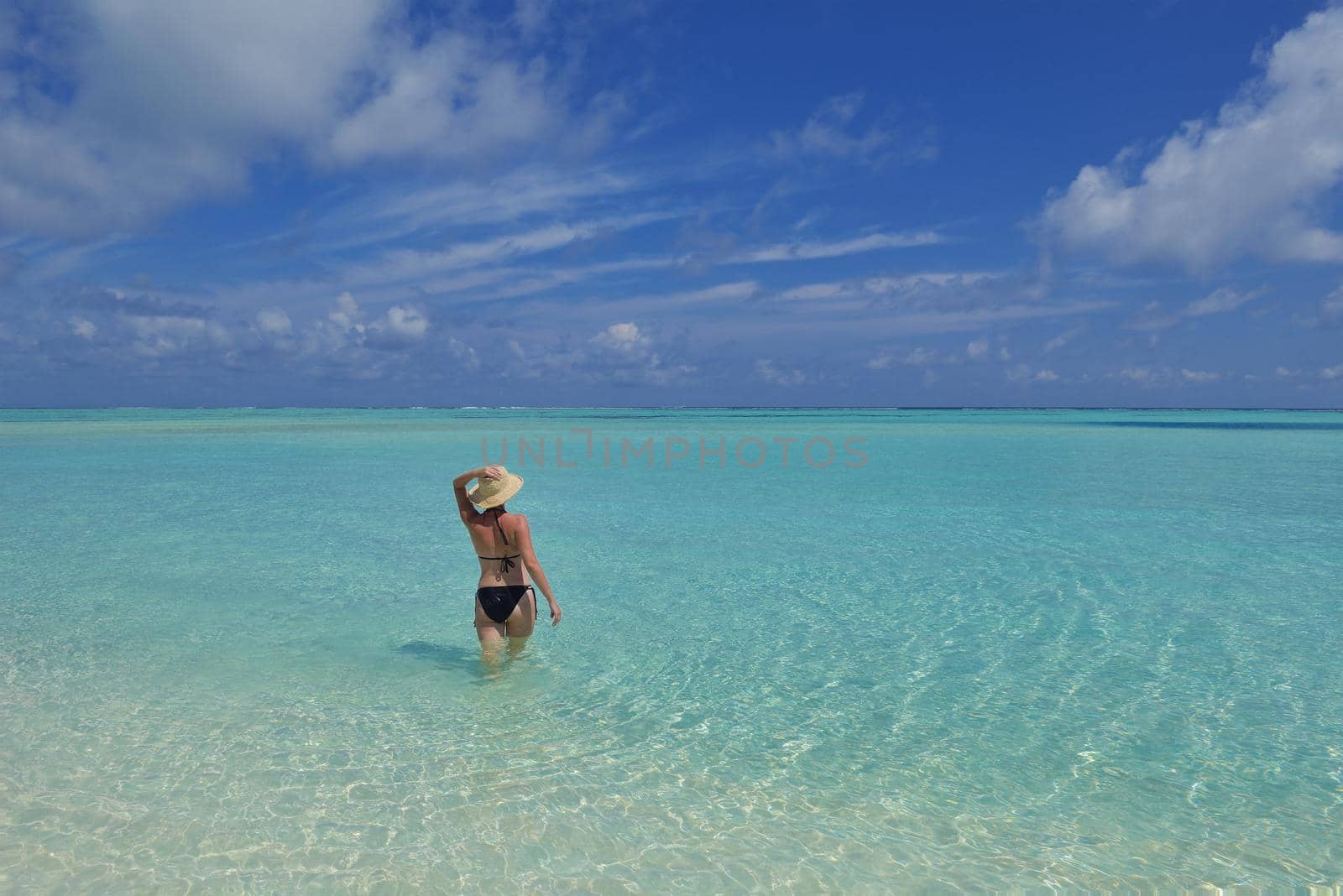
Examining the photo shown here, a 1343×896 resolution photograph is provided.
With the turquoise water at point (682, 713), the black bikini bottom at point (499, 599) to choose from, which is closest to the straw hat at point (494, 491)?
the black bikini bottom at point (499, 599)

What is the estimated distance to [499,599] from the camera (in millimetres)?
5820

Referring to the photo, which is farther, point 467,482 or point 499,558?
point 499,558

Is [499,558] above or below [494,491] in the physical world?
below

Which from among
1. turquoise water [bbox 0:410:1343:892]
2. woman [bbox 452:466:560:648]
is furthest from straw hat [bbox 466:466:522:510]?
turquoise water [bbox 0:410:1343:892]

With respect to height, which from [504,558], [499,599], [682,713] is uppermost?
[504,558]

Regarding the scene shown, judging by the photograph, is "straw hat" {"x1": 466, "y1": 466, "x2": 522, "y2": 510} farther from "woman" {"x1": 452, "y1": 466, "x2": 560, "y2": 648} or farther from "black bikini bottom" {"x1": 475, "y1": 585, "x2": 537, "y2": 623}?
"black bikini bottom" {"x1": 475, "y1": 585, "x2": 537, "y2": 623}

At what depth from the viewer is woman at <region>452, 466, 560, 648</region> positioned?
5.36m

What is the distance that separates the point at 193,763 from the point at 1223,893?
5225 mm

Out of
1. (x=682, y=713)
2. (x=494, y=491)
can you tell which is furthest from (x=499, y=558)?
(x=682, y=713)

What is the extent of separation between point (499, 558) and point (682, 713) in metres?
1.72

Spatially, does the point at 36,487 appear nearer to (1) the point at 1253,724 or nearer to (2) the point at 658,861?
(2) the point at 658,861

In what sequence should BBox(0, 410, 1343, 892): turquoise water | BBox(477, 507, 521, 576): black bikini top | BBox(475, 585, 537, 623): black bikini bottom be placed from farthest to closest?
1. BBox(475, 585, 537, 623): black bikini bottom
2. BBox(477, 507, 521, 576): black bikini top
3. BBox(0, 410, 1343, 892): turquoise water

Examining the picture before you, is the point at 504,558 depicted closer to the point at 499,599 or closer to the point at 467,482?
the point at 499,599

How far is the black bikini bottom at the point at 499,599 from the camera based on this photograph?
582cm
